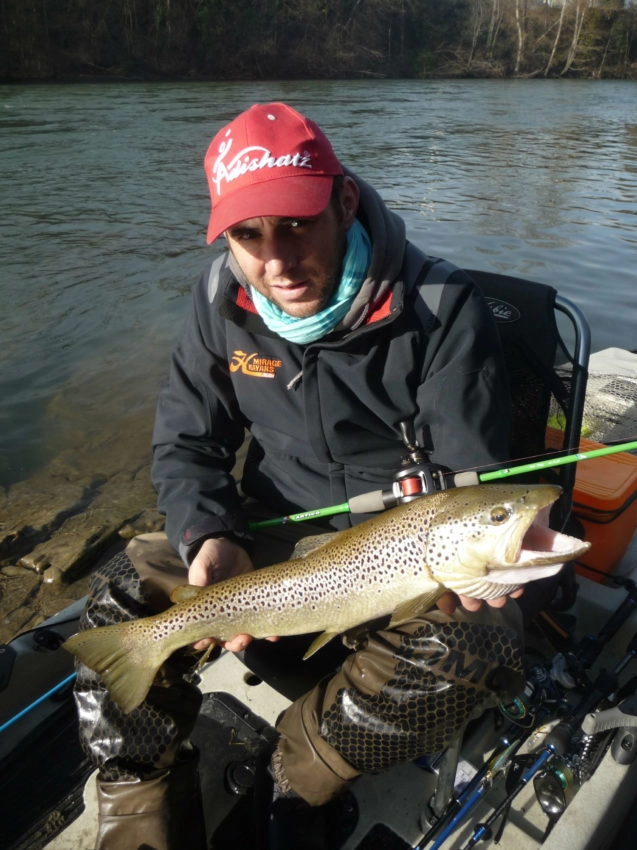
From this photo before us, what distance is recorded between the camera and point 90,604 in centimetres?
253

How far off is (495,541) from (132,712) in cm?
130

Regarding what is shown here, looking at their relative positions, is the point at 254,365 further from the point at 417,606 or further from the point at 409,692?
the point at 409,692

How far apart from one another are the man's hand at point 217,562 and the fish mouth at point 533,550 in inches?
38.2

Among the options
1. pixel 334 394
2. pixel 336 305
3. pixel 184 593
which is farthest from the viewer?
pixel 334 394

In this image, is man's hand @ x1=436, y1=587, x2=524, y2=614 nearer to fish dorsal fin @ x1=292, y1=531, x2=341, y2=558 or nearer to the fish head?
the fish head

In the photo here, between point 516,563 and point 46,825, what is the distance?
6.53 ft

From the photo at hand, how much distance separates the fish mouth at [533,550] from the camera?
Result: 192cm

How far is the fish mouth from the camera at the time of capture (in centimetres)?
192

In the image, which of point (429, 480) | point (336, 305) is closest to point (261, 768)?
point (429, 480)

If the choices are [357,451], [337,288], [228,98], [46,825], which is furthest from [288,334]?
[228,98]

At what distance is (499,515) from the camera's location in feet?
6.70

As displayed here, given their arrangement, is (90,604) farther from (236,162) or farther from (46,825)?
(236,162)

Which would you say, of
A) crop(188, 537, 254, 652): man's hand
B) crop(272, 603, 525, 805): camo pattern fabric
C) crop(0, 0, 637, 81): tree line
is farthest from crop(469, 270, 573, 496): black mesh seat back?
crop(0, 0, 637, 81): tree line

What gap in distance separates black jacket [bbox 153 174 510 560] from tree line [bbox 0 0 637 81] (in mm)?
42859
